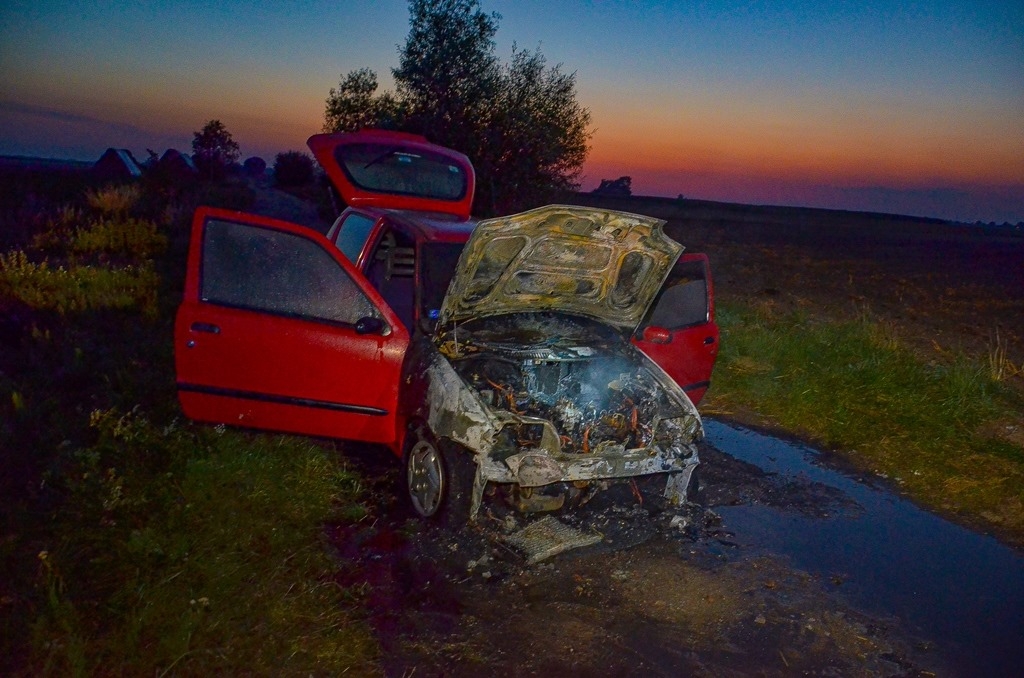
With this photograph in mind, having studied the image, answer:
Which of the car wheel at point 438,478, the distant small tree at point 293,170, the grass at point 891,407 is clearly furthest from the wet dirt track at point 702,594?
the distant small tree at point 293,170

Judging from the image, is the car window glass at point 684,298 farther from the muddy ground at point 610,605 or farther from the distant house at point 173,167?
the distant house at point 173,167

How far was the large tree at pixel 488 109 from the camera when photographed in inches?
658

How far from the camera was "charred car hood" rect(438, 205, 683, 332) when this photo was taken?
432 cm

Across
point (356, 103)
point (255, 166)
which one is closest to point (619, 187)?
point (255, 166)

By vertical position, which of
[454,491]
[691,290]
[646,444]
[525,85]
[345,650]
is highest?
[525,85]

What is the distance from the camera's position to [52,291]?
362 inches

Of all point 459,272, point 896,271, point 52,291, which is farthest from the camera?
point 896,271

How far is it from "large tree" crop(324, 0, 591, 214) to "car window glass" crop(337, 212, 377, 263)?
999 centimetres

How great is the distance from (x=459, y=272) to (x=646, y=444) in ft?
5.06

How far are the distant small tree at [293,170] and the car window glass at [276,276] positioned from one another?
1707 inches

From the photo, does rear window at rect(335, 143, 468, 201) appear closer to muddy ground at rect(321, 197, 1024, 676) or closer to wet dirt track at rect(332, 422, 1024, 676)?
muddy ground at rect(321, 197, 1024, 676)

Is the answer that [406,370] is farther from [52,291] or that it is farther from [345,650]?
[52,291]

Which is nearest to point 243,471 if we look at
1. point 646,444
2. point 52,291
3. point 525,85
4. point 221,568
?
point 221,568

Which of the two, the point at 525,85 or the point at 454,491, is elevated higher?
the point at 525,85
